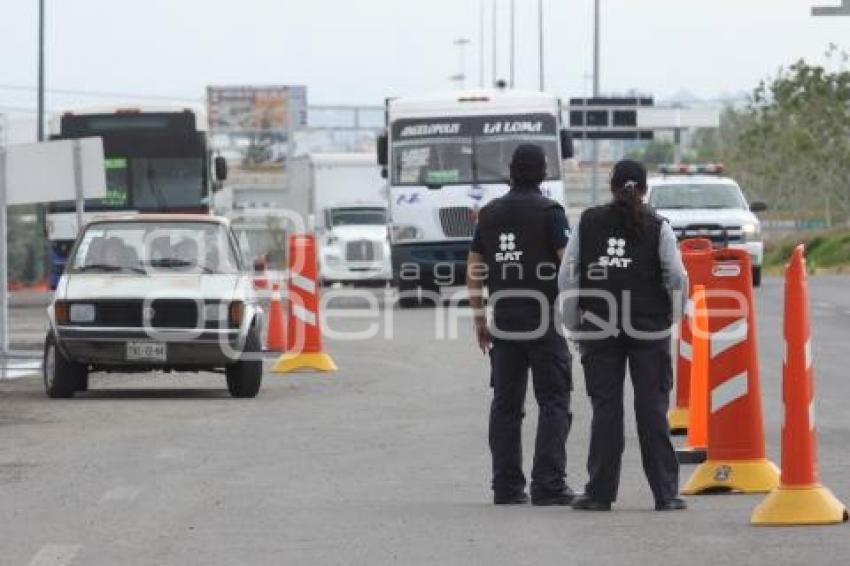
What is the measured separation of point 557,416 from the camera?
11977mm

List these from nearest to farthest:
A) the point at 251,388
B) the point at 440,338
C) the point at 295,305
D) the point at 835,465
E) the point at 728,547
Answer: the point at 728,547, the point at 835,465, the point at 251,388, the point at 295,305, the point at 440,338

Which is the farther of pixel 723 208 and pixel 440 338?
pixel 723 208

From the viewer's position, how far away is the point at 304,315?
22.6 meters

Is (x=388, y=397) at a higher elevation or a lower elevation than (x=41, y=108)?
lower

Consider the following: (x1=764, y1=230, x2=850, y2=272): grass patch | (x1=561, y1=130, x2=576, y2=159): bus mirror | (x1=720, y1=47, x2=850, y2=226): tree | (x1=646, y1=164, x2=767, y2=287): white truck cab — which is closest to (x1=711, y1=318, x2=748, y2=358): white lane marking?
(x1=561, y1=130, x2=576, y2=159): bus mirror

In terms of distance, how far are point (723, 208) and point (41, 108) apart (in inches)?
926

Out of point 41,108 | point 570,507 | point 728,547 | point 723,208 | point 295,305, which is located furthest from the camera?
point 41,108

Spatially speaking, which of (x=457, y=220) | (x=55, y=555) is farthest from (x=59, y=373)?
(x=457, y=220)

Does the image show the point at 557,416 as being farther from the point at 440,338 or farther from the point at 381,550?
the point at 440,338

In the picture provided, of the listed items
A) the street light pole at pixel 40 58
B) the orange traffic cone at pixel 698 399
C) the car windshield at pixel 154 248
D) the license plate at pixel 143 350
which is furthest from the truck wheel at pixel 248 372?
the street light pole at pixel 40 58

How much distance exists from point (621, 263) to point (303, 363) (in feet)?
37.7

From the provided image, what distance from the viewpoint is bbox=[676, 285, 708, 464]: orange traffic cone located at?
1365 cm

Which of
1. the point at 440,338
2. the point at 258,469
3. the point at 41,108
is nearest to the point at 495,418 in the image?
the point at 258,469

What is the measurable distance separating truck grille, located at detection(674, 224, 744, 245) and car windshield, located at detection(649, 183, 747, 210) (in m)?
0.69
